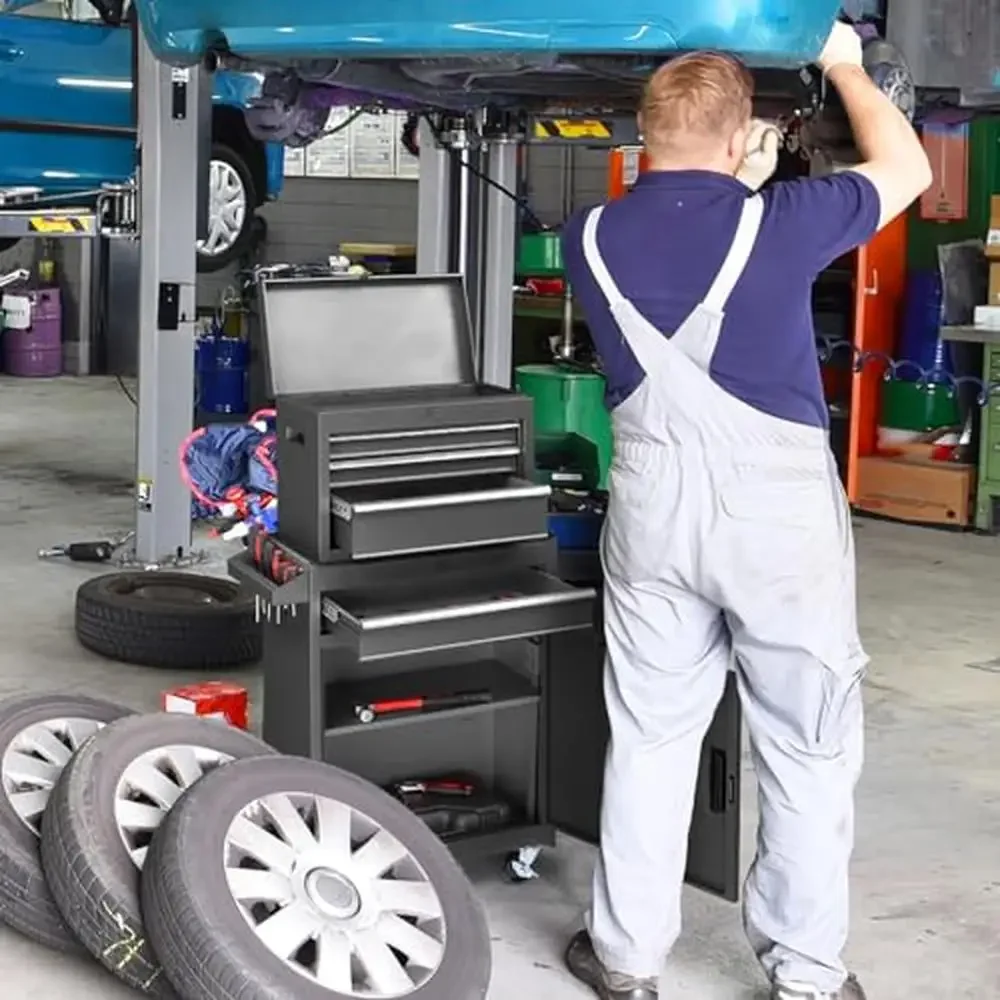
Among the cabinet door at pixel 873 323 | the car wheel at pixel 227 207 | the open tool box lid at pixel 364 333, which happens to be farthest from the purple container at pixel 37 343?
→ the open tool box lid at pixel 364 333

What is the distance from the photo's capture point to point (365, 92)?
13.1 ft

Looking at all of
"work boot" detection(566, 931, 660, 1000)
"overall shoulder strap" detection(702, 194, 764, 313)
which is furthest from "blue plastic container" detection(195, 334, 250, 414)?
"overall shoulder strap" detection(702, 194, 764, 313)

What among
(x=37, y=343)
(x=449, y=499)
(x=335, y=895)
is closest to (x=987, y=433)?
(x=449, y=499)

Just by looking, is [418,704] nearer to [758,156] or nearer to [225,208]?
[758,156]

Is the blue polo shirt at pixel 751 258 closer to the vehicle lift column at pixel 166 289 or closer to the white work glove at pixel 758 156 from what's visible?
the white work glove at pixel 758 156

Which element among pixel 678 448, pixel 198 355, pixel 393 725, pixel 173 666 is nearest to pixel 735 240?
pixel 678 448

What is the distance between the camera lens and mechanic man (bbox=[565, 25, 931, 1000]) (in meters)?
2.48

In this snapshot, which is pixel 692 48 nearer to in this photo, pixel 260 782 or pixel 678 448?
pixel 678 448

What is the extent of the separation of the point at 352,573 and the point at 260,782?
0.37m

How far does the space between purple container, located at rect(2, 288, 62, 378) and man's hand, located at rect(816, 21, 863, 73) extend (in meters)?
9.12

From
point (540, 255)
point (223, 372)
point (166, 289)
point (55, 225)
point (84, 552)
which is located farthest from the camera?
point (223, 372)

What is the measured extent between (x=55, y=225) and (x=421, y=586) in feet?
12.2

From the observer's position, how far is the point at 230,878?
264 cm

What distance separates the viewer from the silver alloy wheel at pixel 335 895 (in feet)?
8.61
